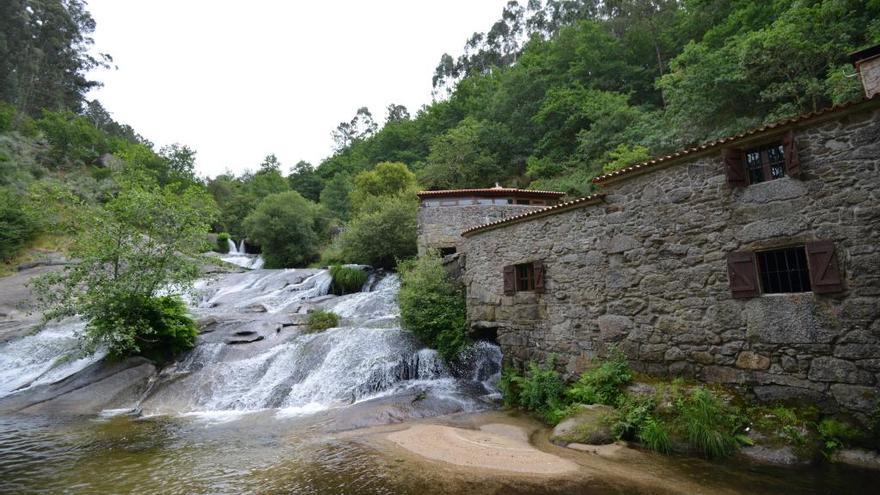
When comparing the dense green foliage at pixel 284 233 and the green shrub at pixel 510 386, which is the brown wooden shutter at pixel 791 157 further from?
the dense green foliage at pixel 284 233

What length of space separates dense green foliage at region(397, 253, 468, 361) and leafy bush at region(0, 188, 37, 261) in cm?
2405

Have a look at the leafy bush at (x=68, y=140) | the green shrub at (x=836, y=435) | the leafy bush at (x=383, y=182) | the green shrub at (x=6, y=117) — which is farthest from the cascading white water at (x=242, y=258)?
the green shrub at (x=836, y=435)

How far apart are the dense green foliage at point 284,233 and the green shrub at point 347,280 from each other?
1094 centimetres

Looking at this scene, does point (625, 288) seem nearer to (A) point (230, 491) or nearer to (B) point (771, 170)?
(B) point (771, 170)

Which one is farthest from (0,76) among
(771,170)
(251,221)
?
(771,170)

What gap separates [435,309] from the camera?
480 inches

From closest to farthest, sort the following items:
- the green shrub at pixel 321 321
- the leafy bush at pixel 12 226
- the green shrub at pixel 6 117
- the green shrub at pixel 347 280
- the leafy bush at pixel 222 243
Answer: the green shrub at pixel 321 321 < the green shrub at pixel 347 280 < the leafy bush at pixel 12 226 < the green shrub at pixel 6 117 < the leafy bush at pixel 222 243

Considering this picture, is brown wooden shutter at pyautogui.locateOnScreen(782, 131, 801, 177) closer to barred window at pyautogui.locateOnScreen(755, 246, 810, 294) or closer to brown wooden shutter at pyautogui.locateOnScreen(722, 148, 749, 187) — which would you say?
brown wooden shutter at pyautogui.locateOnScreen(722, 148, 749, 187)

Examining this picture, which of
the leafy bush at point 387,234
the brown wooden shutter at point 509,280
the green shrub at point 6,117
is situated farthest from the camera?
the green shrub at point 6,117

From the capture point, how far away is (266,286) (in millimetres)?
21797

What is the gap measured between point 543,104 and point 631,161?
13.6 metres

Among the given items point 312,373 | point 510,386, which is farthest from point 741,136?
point 312,373

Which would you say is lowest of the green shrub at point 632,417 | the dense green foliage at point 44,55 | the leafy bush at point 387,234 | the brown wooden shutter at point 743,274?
the green shrub at point 632,417

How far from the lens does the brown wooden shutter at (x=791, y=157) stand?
609 centimetres
